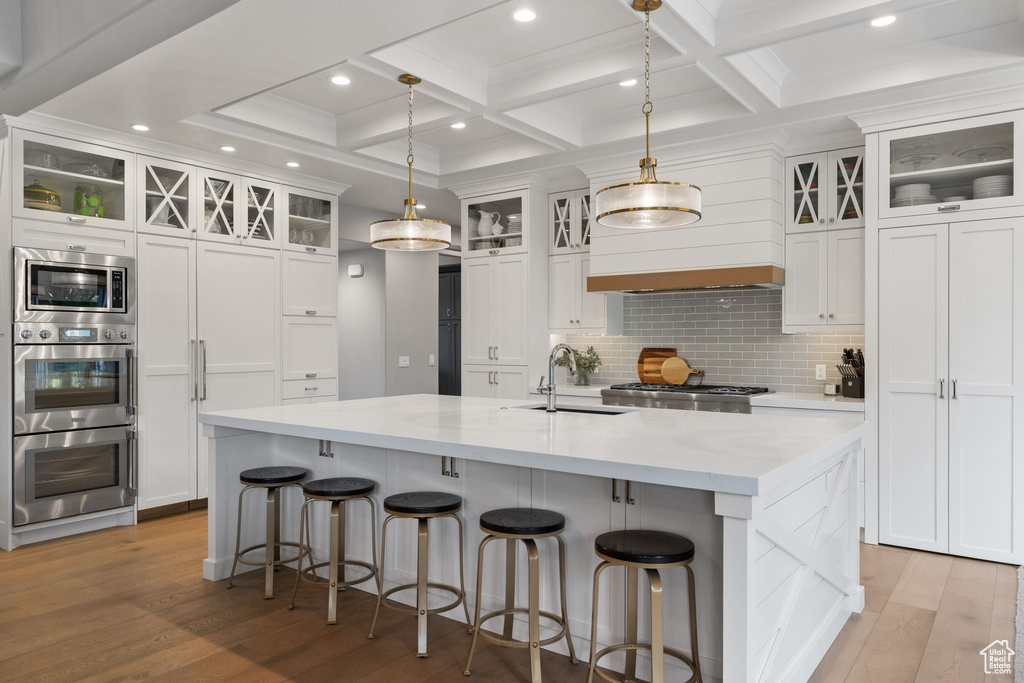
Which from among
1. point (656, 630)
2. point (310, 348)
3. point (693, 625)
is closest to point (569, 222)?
point (310, 348)

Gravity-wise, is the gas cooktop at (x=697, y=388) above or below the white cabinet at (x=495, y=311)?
below

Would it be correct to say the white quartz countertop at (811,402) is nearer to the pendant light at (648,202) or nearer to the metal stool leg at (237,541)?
the pendant light at (648,202)

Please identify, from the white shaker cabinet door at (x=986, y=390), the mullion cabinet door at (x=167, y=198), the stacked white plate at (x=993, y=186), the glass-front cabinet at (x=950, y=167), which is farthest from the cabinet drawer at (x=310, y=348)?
the stacked white plate at (x=993, y=186)

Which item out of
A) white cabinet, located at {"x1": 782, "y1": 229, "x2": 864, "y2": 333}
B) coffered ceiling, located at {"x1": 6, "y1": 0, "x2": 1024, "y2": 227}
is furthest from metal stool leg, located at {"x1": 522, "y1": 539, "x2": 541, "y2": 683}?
white cabinet, located at {"x1": 782, "y1": 229, "x2": 864, "y2": 333}

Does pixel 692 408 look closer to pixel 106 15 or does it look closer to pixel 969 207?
pixel 969 207

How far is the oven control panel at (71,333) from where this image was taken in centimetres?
411

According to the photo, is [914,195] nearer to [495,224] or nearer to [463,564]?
[495,224]

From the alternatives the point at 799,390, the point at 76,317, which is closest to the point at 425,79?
the point at 76,317

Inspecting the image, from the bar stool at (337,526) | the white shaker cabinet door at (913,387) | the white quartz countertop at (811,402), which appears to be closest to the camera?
the bar stool at (337,526)

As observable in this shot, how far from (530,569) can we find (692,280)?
9.79 feet

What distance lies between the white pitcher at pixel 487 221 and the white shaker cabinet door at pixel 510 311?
0.93 ft

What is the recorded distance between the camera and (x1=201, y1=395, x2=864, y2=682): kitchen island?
6.90ft

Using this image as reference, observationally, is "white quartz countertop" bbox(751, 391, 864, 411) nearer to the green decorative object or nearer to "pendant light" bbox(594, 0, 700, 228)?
the green decorative object

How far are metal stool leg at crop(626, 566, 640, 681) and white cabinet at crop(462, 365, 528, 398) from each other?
3.29 metres
